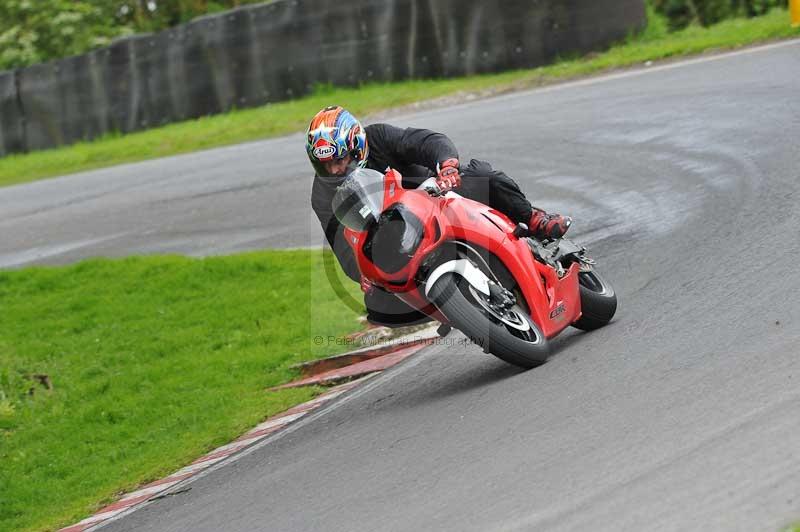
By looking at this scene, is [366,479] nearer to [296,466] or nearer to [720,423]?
[296,466]

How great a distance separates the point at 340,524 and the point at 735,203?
17.2 feet

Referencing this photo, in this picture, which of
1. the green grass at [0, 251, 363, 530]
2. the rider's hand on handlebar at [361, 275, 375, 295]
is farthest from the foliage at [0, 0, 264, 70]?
the rider's hand on handlebar at [361, 275, 375, 295]

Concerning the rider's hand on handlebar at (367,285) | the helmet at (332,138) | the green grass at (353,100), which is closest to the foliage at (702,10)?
the green grass at (353,100)

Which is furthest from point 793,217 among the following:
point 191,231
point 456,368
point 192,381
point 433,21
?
point 433,21

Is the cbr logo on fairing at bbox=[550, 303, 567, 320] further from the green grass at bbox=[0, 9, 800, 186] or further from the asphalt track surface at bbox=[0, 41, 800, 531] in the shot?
the green grass at bbox=[0, 9, 800, 186]

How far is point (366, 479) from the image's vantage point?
5781mm

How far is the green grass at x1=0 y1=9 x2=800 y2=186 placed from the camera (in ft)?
57.9

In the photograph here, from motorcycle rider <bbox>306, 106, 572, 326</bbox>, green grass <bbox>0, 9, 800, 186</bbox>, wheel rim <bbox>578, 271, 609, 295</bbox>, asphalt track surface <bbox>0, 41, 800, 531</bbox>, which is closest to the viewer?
asphalt track surface <bbox>0, 41, 800, 531</bbox>

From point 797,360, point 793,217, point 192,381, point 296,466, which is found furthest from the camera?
point 192,381

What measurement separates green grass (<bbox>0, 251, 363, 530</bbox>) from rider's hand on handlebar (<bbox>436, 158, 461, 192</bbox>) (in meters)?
2.12

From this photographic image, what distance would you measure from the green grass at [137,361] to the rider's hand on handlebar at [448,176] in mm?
2122

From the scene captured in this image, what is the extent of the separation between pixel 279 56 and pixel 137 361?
13.1 metres

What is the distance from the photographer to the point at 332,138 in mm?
6742

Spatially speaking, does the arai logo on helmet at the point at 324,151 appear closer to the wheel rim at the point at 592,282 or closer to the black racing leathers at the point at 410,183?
the black racing leathers at the point at 410,183
